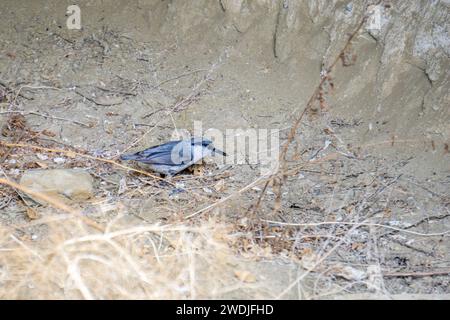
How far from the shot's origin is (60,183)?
16.9 feet

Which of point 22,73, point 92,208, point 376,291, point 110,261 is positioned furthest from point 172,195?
point 22,73

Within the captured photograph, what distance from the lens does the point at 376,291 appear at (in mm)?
4094

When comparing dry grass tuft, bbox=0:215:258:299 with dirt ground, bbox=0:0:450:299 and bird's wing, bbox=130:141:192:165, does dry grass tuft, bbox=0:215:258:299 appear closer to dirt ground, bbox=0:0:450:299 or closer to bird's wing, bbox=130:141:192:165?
dirt ground, bbox=0:0:450:299

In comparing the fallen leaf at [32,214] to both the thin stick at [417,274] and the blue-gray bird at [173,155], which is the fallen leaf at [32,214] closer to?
the blue-gray bird at [173,155]

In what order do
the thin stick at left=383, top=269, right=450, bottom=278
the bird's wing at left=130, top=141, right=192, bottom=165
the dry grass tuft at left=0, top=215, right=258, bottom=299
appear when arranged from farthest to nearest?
the bird's wing at left=130, top=141, right=192, bottom=165 < the thin stick at left=383, top=269, right=450, bottom=278 < the dry grass tuft at left=0, top=215, right=258, bottom=299

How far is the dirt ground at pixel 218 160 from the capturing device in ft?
13.8

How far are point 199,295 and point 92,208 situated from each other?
1701mm

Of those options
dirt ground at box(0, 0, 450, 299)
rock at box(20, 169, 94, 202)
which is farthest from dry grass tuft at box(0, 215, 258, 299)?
Answer: rock at box(20, 169, 94, 202)

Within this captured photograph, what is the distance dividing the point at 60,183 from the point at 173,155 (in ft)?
3.59

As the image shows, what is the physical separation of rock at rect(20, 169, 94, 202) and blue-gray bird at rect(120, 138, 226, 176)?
0.55 metres

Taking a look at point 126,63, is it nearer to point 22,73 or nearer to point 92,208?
point 22,73

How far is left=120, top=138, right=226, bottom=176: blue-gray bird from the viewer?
5.62 m

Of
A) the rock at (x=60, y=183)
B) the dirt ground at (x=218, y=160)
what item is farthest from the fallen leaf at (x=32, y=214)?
the rock at (x=60, y=183)

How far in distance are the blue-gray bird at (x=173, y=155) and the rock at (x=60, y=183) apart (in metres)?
0.55
